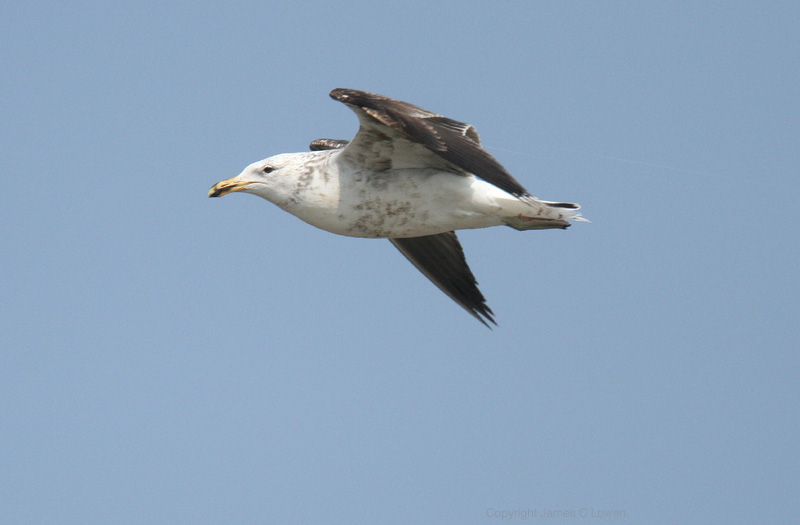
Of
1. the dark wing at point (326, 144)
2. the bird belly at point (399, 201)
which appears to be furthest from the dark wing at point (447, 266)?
the bird belly at point (399, 201)

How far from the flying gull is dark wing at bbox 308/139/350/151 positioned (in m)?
1.07

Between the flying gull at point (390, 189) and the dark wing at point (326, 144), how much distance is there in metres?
1.07

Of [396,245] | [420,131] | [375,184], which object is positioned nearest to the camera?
[420,131]

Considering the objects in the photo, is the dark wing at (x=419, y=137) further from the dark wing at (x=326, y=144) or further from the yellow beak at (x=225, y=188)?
the dark wing at (x=326, y=144)

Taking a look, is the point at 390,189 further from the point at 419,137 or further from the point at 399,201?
the point at 419,137

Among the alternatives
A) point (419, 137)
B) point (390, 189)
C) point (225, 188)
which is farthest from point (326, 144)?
point (419, 137)

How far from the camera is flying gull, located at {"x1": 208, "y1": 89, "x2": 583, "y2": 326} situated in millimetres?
13703

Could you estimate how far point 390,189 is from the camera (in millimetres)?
13953

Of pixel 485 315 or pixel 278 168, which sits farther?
pixel 485 315

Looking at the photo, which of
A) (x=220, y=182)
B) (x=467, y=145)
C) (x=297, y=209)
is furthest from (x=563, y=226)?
(x=220, y=182)

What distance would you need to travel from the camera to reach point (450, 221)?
1418 cm

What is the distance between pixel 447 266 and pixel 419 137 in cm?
409

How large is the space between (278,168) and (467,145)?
229 centimetres

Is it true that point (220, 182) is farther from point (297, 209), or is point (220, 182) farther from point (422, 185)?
point (422, 185)
